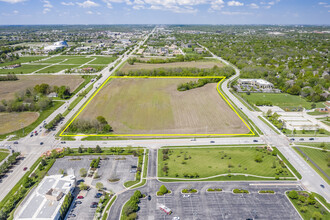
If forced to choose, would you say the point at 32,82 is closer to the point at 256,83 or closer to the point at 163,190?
the point at 163,190

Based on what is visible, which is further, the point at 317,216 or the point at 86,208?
the point at 86,208

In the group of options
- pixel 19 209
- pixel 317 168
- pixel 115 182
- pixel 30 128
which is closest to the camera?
pixel 19 209

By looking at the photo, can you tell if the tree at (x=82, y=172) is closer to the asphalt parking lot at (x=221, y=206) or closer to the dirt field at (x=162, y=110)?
the asphalt parking lot at (x=221, y=206)

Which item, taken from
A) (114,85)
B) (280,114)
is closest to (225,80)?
(280,114)

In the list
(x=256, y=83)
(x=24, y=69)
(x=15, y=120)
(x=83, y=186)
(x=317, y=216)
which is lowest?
(x=317, y=216)

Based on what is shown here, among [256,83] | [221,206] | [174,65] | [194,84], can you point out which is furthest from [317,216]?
[174,65]

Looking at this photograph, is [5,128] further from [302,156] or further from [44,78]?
[302,156]

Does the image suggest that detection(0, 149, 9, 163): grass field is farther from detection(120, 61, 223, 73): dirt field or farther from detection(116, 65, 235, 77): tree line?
detection(120, 61, 223, 73): dirt field
